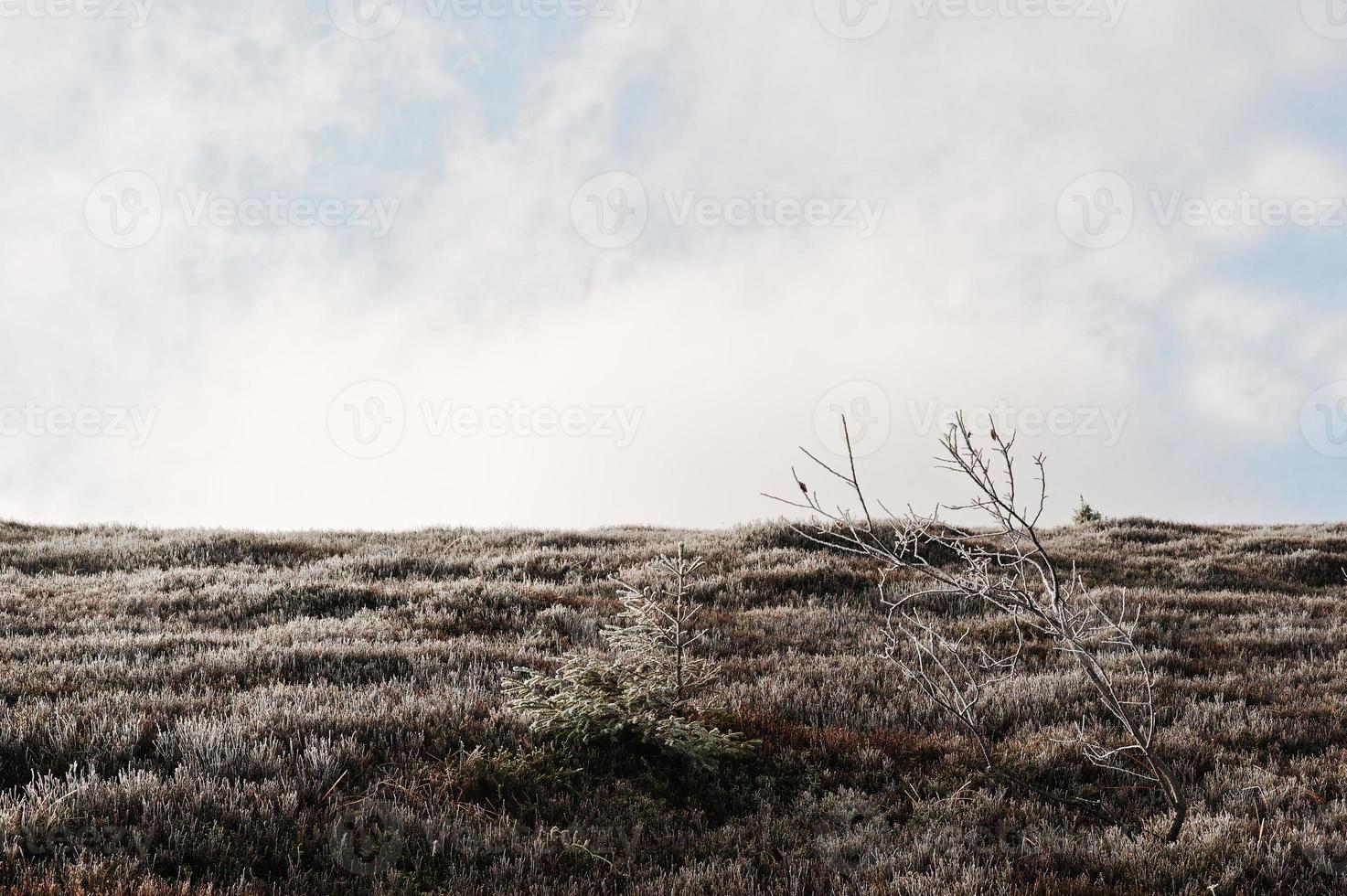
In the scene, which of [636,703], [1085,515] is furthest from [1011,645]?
[1085,515]

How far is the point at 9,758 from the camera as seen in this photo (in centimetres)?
521

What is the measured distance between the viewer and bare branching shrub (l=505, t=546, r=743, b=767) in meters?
5.60

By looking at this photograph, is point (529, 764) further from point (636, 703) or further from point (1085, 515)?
point (1085, 515)

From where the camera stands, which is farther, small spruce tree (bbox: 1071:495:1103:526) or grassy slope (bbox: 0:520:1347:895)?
small spruce tree (bbox: 1071:495:1103:526)

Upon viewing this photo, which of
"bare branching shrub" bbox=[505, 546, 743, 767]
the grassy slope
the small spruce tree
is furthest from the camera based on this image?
the small spruce tree

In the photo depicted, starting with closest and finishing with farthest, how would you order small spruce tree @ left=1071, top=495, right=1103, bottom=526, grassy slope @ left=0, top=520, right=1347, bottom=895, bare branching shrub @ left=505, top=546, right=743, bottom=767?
grassy slope @ left=0, top=520, right=1347, bottom=895 < bare branching shrub @ left=505, top=546, right=743, bottom=767 < small spruce tree @ left=1071, top=495, right=1103, bottom=526

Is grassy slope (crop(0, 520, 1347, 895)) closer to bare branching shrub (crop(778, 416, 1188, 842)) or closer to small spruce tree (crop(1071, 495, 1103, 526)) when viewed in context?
bare branching shrub (crop(778, 416, 1188, 842))

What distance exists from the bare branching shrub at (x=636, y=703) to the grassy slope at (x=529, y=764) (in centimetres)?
22

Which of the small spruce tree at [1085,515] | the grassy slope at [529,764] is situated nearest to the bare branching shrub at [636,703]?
the grassy slope at [529,764]

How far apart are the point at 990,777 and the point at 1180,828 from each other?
1.15 meters

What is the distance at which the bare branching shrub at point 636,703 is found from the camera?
18.4 ft

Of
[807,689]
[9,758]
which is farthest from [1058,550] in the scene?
[9,758]

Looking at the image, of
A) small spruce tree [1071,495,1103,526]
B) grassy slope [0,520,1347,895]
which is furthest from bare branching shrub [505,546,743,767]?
small spruce tree [1071,495,1103,526]

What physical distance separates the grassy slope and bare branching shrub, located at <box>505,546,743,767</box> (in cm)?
22
